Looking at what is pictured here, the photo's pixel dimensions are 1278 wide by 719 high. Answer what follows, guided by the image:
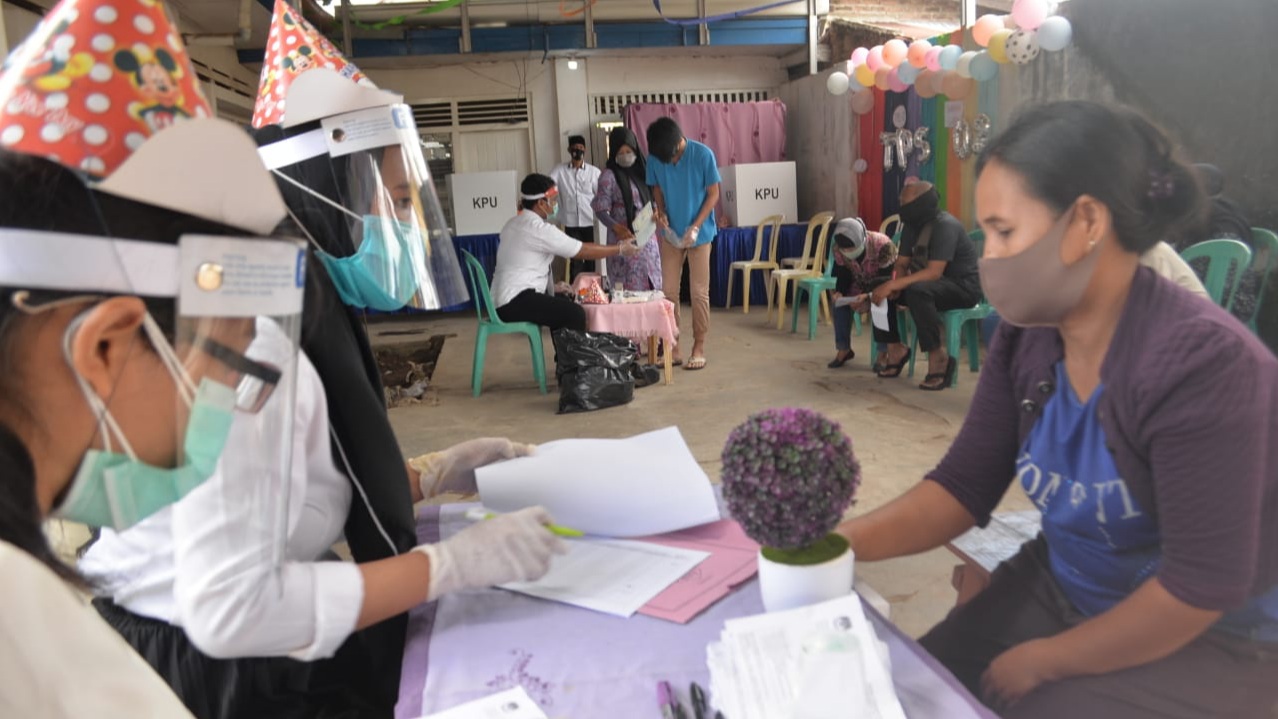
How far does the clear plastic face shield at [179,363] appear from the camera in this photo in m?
0.59

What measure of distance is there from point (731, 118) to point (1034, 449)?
28.9 ft

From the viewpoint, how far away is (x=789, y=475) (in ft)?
2.67

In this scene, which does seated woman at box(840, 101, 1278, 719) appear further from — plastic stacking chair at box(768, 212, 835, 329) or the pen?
plastic stacking chair at box(768, 212, 835, 329)

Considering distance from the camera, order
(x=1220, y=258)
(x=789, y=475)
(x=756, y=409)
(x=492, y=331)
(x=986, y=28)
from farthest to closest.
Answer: (x=986, y=28) < (x=492, y=331) < (x=756, y=409) < (x=1220, y=258) < (x=789, y=475)

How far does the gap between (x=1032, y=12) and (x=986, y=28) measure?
51 centimetres

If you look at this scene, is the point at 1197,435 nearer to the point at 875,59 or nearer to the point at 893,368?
the point at 893,368

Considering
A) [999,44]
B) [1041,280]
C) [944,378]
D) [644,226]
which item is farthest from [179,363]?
[999,44]

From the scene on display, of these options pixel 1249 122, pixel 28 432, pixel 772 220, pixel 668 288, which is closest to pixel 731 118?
pixel 772 220

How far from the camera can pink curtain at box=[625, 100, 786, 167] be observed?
9344mm

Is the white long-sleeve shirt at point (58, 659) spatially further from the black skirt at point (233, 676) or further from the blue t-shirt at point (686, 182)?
the blue t-shirt at point (686, 182)

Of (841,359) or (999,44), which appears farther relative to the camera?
(841,359)

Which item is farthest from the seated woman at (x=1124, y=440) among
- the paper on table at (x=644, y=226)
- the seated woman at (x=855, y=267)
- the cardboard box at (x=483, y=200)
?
the cardboard box at (x=483, y=200)

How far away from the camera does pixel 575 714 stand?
0.82 meters

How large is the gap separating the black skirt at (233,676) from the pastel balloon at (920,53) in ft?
20.3
